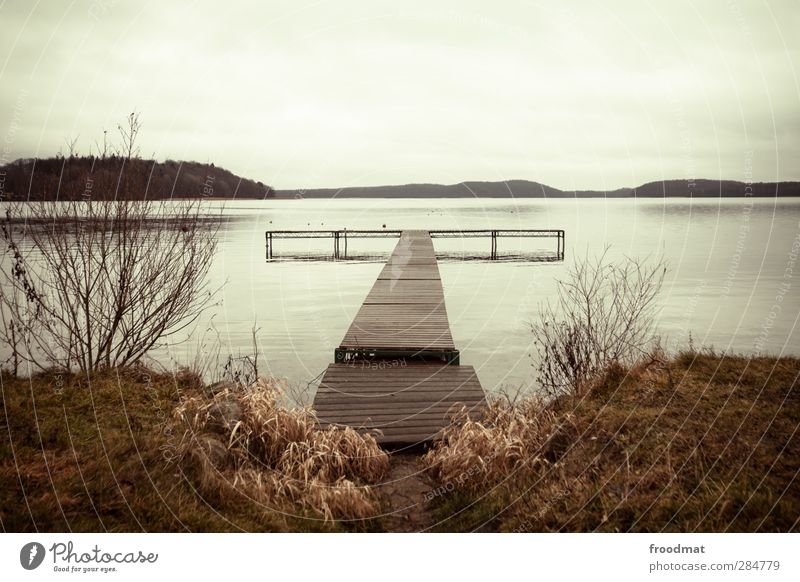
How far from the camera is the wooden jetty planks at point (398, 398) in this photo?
6.88 metres

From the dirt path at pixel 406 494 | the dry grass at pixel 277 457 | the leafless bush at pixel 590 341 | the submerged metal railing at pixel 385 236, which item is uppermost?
the submerged metal railing at pixel 385 236

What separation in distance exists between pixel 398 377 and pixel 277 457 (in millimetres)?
2769

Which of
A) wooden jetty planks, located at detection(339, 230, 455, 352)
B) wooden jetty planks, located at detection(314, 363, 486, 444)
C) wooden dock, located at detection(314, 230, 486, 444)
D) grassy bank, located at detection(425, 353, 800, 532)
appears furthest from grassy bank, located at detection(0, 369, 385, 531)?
wooden jetty planks, located at detection(339, 230, 455, 352)

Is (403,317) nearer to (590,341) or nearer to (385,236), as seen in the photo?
(590,341)

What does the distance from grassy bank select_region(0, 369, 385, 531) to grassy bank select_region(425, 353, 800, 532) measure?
104 cm

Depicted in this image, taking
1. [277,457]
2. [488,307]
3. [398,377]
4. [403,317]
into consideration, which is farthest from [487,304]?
[277,457]

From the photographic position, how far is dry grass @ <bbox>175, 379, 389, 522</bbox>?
5.27 meters

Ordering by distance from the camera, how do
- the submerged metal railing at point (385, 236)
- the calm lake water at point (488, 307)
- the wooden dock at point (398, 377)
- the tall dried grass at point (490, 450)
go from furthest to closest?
the submerged metal railing at point (385, 236), the calm lake water at point (488, 307), the wooden dock at point (398, 377), the tall dried grass at point (490, 450)

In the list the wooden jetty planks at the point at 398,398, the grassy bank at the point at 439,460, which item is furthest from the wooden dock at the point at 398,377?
the grassy bank at the point at 439,460

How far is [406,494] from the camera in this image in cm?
579

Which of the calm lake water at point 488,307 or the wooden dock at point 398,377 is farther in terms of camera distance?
the calm lake water at point 488,307

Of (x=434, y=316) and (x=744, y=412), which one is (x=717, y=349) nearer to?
(x=434, y=316)

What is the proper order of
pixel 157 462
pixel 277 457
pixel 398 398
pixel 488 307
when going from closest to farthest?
pixel 157 462 → pixel 277 457 → pixel 398 398 → pixel 488 307

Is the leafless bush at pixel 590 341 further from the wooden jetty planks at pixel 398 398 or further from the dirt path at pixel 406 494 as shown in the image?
the dirt path at pixel 406 494
